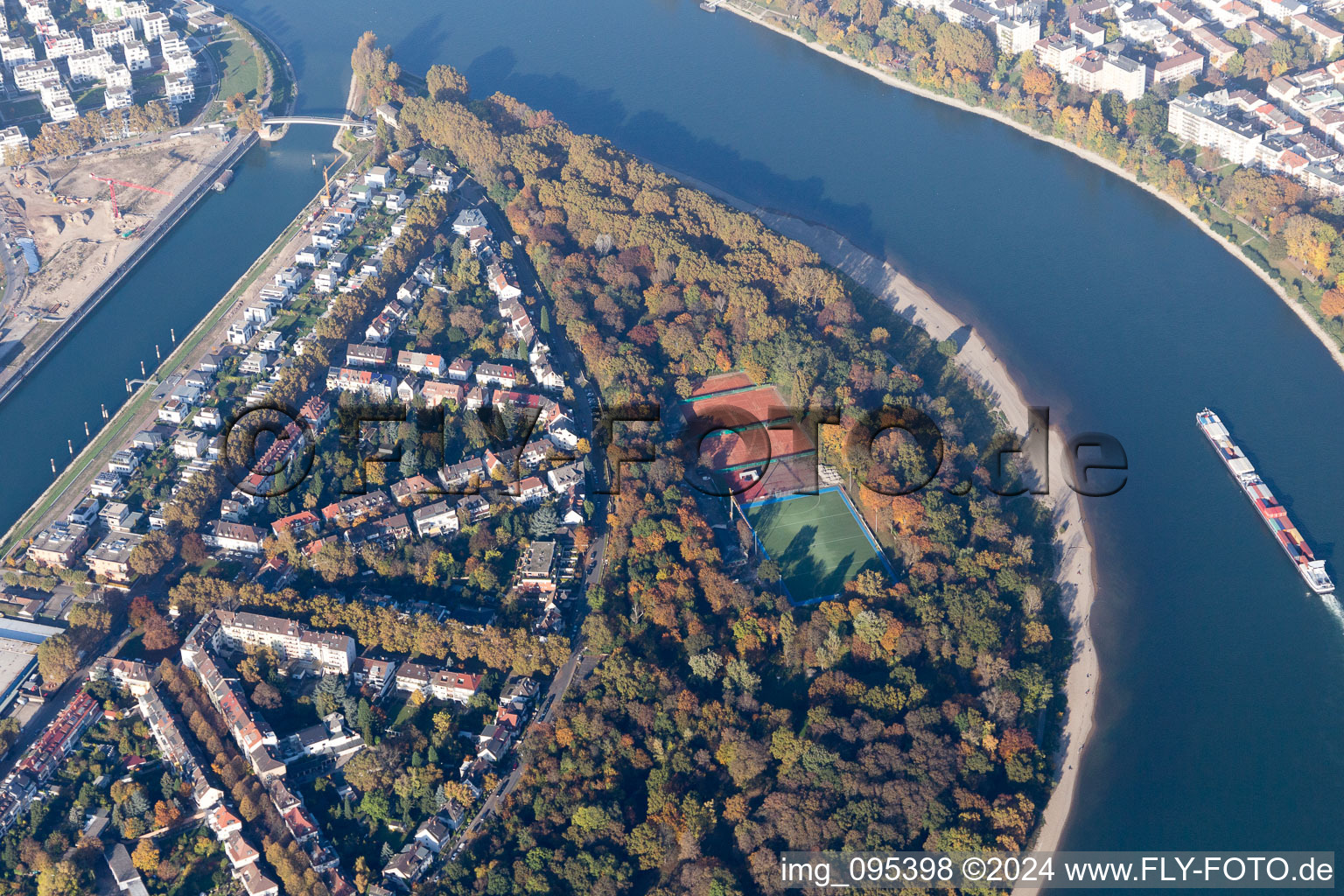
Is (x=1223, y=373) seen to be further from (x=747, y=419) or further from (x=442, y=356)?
(x=442, y=356)

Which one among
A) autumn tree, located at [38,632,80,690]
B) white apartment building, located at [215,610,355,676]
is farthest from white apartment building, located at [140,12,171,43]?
white apartment building, located at [215,610,355,676]

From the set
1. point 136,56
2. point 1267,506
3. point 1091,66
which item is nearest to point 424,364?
point 1267,506

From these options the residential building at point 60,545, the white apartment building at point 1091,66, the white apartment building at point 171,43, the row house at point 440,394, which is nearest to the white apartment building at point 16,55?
the white apartment building at point 171,43

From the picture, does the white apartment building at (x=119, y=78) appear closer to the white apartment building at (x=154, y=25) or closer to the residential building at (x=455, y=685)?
the white apartment building at (x=154, y=25)

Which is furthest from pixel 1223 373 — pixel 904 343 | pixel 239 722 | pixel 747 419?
pixel 239 722

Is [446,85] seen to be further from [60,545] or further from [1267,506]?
[1267,506]
